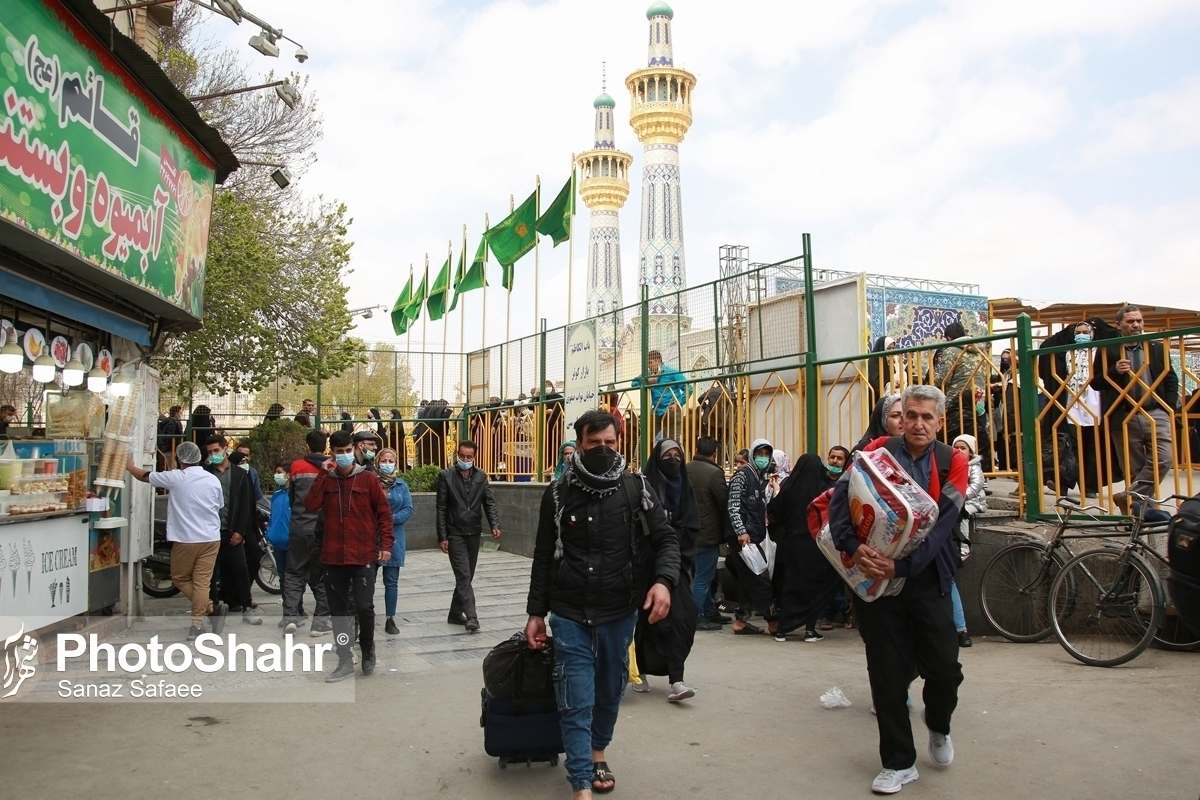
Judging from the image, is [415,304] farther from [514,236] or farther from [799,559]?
[799,559]

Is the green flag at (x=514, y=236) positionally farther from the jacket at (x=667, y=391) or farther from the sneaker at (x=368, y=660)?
the sneaker at (x=368, y=660)

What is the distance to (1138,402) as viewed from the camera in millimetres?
7262

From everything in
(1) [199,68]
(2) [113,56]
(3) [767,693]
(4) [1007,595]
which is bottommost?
(3) [767,693]

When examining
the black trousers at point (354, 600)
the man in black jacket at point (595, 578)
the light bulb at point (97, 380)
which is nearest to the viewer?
the man in black jacket at point (595, 578)

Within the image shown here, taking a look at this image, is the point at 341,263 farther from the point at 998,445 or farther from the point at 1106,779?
the point at 1106,779

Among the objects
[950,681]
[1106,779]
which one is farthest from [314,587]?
[1106,779]

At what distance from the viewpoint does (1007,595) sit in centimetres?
753

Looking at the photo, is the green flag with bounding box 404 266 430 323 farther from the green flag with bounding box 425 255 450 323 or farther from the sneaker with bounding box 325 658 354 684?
the sneaker with bounding box 325 658 354 684

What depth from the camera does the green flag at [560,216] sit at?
1627 cm

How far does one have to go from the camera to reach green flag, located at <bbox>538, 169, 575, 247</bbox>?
1627 centimetres

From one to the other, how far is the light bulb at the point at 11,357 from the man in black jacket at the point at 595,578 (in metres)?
→ 5.16

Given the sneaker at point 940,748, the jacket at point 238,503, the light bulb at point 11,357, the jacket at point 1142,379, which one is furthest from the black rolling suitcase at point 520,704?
the jacket at point 238,503

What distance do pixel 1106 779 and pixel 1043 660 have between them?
249 cm

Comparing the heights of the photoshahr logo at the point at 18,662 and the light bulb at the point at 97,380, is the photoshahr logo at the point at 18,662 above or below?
below
